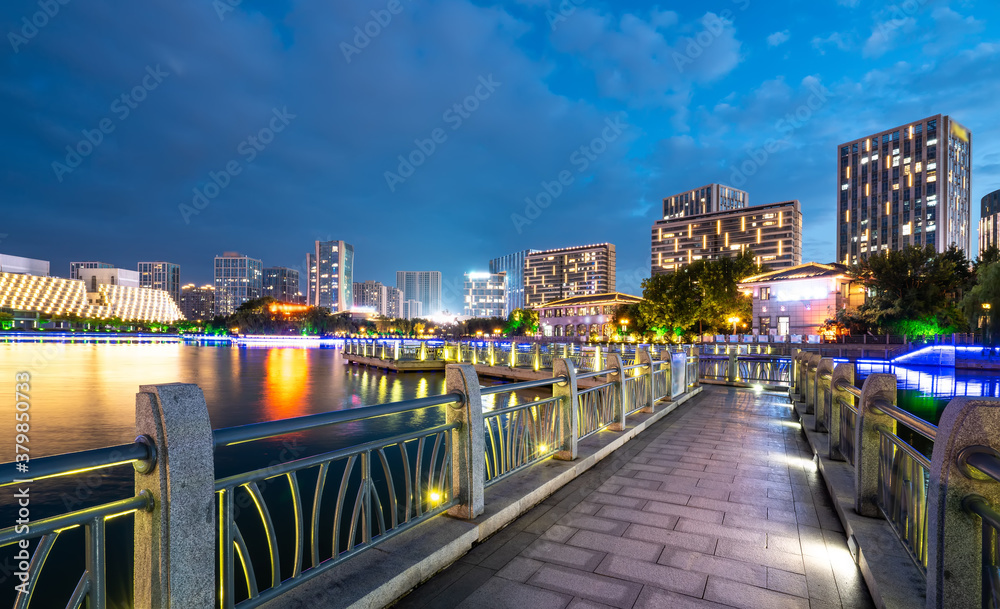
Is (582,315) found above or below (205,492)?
below

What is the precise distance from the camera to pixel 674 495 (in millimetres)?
5711

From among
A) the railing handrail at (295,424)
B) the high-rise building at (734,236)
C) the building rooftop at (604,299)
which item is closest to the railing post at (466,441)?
the railing handrail at (295,424)

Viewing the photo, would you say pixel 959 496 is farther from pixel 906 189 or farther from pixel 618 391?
pixel 906 189

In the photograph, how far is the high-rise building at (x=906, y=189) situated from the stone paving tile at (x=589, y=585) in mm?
123416

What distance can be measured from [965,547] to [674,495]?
3.44m

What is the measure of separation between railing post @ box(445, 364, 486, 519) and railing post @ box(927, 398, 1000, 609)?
2.96 m

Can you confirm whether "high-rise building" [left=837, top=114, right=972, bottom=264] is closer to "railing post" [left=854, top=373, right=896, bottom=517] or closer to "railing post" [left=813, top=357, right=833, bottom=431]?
"railing post" [left=813, top=357, right=833, bottom=431]

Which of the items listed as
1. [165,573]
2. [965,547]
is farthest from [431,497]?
[965,547]

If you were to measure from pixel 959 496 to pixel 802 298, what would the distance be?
2661 inches

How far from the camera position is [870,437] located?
170 inches

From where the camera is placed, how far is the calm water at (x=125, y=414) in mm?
7492

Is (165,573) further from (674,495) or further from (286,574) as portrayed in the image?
(286,574)

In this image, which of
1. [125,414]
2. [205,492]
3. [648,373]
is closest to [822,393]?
[648,373]

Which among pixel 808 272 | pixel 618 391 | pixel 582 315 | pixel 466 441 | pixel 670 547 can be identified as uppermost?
pixel 808 272
